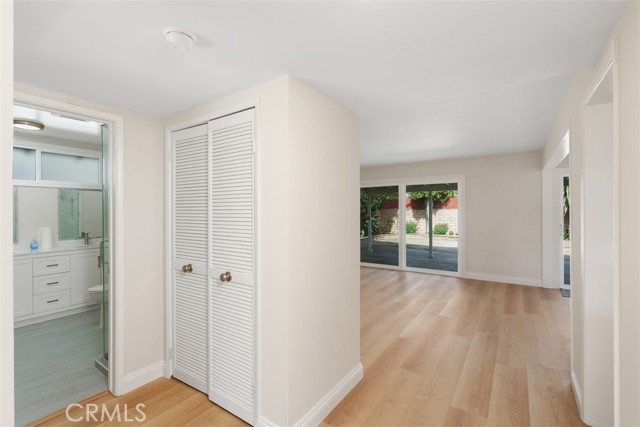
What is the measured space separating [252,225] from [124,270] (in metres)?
1.26

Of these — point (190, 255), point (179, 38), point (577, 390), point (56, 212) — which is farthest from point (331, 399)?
point (56, 212)

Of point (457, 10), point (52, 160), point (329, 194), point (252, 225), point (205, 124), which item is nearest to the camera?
point (457, 10)

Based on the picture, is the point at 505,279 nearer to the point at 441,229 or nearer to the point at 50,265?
the point at 441,229

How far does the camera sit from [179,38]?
133 cm

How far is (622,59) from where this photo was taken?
3.99 ft

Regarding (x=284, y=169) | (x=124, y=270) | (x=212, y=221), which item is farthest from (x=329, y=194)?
(x=124, y=270)

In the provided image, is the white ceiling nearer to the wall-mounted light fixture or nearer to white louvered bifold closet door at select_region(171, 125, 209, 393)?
white louvered bifold closet door at select_region(171, 125, 209, 393)

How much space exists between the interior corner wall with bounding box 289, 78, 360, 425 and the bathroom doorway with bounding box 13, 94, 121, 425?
1.59 m

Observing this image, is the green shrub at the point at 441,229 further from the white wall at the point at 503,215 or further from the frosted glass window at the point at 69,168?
the frosted glass window at the point at 69,168

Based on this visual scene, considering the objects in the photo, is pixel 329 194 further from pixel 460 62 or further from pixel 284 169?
pixel 460 62

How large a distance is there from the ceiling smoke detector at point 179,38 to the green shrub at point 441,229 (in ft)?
19.5

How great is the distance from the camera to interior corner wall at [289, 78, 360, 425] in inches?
70.8

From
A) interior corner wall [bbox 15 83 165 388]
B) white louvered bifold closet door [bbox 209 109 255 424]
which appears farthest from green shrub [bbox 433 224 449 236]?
interior corner wall [bbox 15 83 165 388]

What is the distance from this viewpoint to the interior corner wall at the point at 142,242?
2.35 meters
